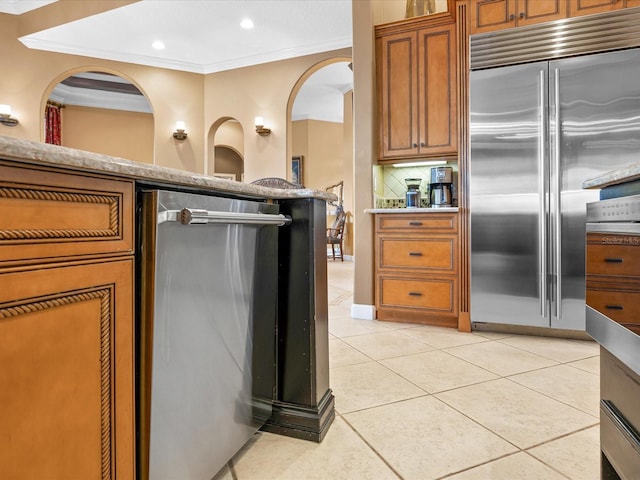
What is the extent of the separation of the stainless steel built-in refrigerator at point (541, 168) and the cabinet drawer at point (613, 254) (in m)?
1.71

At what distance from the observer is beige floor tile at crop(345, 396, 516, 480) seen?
120cm

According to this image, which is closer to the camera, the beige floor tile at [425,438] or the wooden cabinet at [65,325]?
the wooden cabinet at [65,325]

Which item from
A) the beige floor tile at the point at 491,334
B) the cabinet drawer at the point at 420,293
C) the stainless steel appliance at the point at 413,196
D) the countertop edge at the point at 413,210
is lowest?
the beige floor tile at the point at 491,334

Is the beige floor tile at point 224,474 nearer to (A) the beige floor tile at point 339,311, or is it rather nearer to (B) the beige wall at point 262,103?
(A) the beige floor tile at point 339,311

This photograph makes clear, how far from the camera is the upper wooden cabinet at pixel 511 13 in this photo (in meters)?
2.55

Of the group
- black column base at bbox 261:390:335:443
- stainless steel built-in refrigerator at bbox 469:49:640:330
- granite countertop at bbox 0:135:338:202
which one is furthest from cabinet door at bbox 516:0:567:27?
black column base at bbox 261:390:335:443

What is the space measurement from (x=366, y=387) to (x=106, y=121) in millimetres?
8188

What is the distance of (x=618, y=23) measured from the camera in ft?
7.84

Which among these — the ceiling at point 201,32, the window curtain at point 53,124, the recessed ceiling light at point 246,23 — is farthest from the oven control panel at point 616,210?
the window curtain at point 53,124

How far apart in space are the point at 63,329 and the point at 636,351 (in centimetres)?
107

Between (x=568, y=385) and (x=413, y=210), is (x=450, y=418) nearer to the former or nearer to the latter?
(x=568, y=385)

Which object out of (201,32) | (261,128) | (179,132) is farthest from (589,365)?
(179,132)

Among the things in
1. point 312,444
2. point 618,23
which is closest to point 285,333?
point 312,444

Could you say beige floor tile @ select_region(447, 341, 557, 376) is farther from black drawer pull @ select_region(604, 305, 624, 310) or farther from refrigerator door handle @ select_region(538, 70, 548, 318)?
black drawer pull @ select_region(604, 305, 624, 310)
